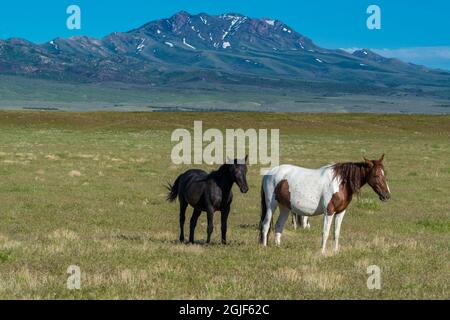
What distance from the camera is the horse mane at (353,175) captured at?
1341 cm

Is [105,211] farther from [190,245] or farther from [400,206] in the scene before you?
[400,206]

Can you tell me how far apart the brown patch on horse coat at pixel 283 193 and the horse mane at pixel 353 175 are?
3.72 feet

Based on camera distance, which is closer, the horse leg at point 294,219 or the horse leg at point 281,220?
the horse leg at point 281,220

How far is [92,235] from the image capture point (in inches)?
650

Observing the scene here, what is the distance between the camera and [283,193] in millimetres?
13883

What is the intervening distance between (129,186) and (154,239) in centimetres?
1407

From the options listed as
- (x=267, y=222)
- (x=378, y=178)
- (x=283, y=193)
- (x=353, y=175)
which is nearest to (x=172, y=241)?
(x=267, y=222)

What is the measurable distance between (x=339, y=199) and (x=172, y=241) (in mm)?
4574

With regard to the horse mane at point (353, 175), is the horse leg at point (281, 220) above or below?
below

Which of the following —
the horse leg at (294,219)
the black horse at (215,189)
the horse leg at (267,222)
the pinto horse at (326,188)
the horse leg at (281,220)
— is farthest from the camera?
the horse leg at (294,219)

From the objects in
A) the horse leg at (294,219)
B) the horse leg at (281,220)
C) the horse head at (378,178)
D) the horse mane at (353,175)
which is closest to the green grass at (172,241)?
the horse leg at (281,220)

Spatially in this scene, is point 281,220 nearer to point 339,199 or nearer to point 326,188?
point 326,188

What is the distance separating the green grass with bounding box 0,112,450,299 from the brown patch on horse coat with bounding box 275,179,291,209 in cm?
106

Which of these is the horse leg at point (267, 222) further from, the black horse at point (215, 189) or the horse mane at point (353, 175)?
the horse mane at point (353, 175)
